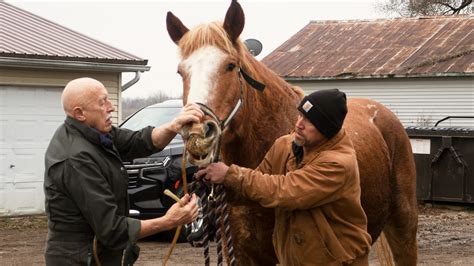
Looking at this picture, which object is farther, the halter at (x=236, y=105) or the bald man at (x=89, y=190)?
the halter at (x=236, y=105)

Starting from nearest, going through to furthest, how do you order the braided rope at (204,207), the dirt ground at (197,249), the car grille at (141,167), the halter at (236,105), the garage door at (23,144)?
the halter at (236,105), the braided rope at (204,207), the dirt ground at (197,249), the car grille at (141,167), the garage door at (23,144)

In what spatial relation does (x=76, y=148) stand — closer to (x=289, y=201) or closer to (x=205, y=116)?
(x=205, y=116)

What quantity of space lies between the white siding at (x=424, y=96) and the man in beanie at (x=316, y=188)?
65.0 feet

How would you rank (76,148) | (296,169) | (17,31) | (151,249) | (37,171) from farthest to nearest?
(17,31)
(37,171)
(151,249)
(296,169)
(76,148)

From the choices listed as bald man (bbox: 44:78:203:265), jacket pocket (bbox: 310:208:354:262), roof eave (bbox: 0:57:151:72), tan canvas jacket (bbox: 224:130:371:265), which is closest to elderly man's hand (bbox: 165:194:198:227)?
bald man (bbox: 44:78:203:265)

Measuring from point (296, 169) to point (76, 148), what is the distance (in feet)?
3.87

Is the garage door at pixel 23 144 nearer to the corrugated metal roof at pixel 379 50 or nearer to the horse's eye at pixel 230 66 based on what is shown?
the horse's eye at pixel 230 66

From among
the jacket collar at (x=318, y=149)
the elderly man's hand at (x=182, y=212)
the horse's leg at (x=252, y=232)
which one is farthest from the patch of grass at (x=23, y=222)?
the jacket collar at (x=318, y=149)

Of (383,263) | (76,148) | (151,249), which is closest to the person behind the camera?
(76,148)

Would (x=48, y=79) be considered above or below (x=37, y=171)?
above

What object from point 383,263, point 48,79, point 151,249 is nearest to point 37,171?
point 48,79

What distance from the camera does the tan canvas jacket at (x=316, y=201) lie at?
389 cm

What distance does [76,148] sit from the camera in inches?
149

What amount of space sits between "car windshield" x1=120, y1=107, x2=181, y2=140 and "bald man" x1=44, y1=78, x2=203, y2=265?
7725 millimetres
